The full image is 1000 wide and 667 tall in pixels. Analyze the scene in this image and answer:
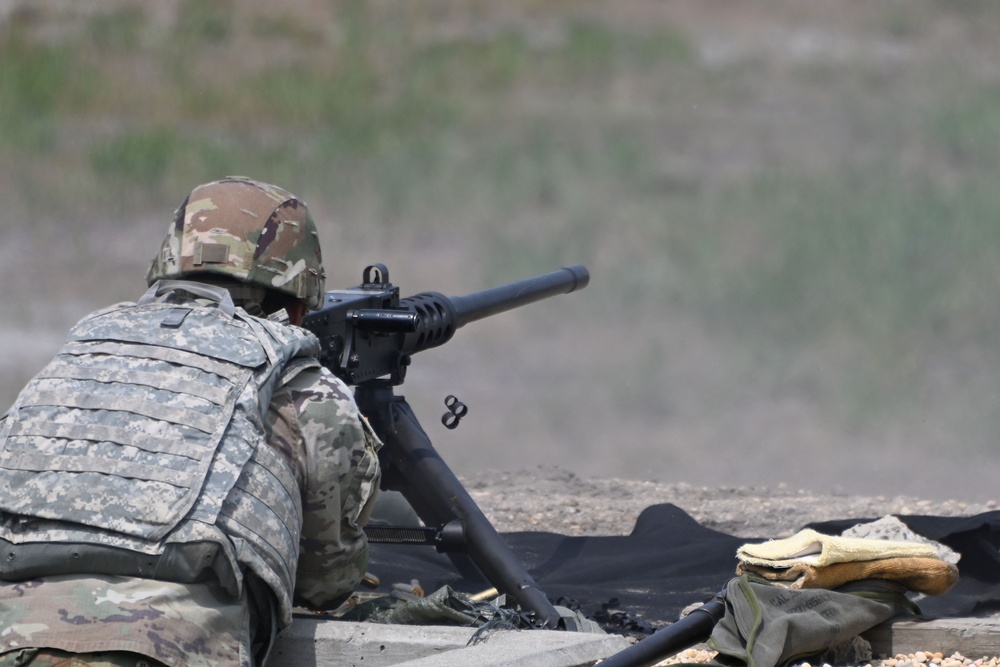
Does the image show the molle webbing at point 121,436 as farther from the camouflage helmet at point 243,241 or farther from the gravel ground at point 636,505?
the gravel ground at point 636,505

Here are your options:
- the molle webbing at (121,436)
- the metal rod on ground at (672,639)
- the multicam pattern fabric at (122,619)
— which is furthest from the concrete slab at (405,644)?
the molle webbing at (121,436)

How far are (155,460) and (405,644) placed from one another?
0.63 m

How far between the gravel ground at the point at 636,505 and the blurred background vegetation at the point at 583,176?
1544 mm

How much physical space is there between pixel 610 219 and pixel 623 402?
1.38 meters

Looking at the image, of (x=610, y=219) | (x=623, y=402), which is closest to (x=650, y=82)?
(x=610, y=219)

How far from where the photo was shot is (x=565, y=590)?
14.8 ft

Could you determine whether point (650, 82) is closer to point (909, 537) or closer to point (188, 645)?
point (909, 537)

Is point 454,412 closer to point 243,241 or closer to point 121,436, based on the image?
point 243,241

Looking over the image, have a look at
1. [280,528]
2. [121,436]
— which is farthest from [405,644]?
[121,436]

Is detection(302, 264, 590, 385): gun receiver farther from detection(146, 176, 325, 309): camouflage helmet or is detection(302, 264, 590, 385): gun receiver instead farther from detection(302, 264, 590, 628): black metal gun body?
detection(146, 176, 325, 309): camouflage helmet

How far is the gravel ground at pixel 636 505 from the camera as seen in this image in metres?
5.78

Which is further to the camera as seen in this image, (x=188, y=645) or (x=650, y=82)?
(x=650, y=82)

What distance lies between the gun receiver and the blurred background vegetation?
4.00 meters

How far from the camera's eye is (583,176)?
9.32 metres
